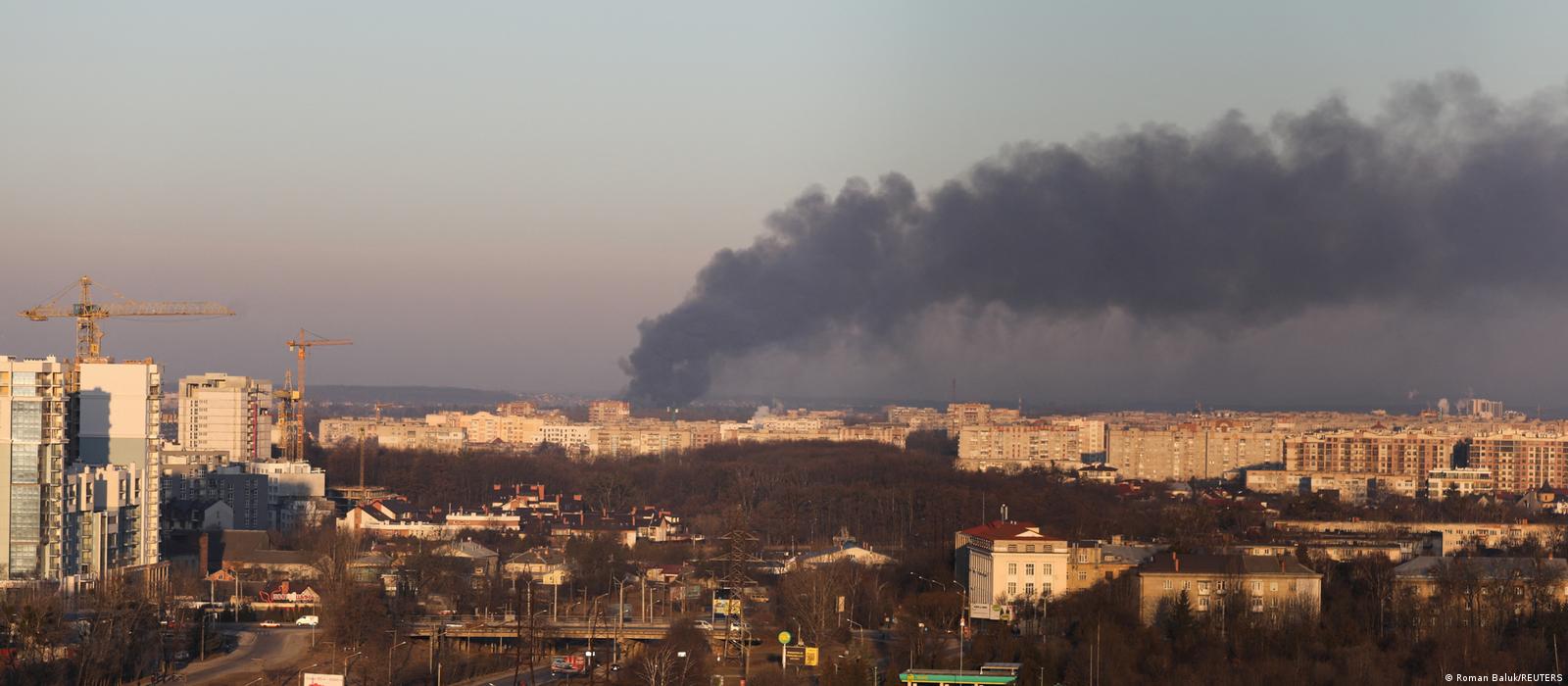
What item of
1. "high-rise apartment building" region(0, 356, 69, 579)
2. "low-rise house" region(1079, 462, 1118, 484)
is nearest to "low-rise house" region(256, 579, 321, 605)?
"high-rise apartment building" region(0, 356, 69, 579)

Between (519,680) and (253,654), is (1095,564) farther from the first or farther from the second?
(253,654)

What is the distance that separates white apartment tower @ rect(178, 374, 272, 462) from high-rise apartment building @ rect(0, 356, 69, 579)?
2987 centimetres

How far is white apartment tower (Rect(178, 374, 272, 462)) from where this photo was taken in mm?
61688

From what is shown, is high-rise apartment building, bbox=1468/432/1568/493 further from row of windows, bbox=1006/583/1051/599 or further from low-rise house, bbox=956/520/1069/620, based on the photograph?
row of windows, bbox=1006/583/1051/599

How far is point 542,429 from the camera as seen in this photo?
9825 centimetres

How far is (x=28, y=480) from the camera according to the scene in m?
30.7

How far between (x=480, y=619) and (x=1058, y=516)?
18.3m

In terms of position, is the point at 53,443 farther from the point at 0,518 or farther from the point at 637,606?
the point at 637,606

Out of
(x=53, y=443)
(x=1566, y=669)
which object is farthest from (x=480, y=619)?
(x=1566, y=669)

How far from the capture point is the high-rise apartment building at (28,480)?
30609 millimetres

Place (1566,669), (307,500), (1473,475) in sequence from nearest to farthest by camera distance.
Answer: (1566,669)
(307,500)
(1473,475)

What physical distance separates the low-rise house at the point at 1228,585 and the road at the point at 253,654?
10.3 metres

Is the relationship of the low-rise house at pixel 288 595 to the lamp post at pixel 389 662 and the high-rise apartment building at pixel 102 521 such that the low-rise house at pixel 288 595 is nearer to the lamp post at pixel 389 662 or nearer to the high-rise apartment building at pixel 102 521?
the high-rise apartment building at pixel 102 521

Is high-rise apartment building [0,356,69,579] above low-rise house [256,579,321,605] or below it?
above
